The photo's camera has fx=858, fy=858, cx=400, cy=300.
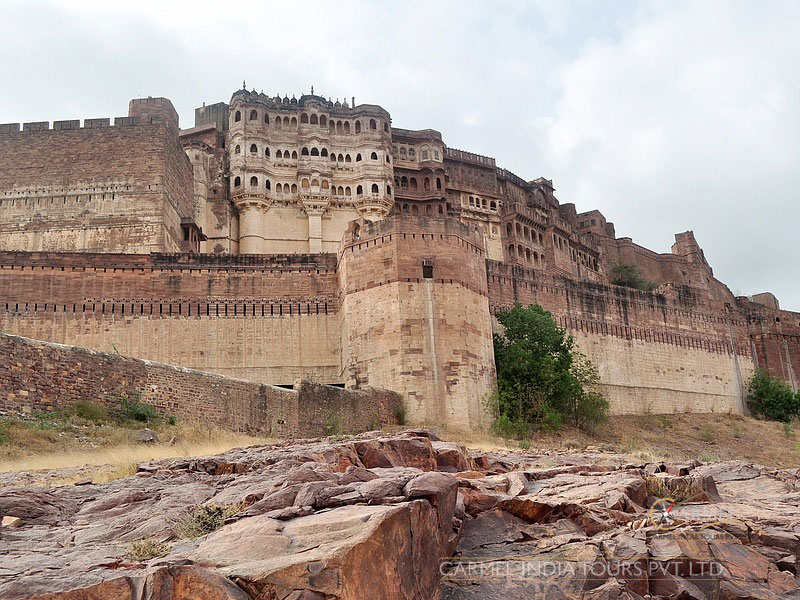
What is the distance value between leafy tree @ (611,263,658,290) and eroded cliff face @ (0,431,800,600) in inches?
1915

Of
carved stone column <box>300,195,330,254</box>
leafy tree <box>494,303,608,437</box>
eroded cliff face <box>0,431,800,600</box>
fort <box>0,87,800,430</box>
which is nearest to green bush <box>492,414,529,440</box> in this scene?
leafy tree <box>494,303,608,437</box>

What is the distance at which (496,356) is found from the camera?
1103 inches

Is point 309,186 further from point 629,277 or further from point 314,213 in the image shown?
point 629,277

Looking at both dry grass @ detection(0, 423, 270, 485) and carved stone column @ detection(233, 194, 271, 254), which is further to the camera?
carved stone column @ detection(233, 194, 271, 254)

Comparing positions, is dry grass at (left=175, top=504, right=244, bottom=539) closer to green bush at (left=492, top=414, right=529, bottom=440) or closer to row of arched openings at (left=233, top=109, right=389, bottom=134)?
green bush at (left=492, top=414, right=529, bottom=440)

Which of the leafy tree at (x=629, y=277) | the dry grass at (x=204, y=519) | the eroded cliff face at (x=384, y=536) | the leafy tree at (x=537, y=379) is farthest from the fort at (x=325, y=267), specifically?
the dry grass at (x=204, y=519)

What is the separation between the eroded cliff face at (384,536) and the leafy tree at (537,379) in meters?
16.1

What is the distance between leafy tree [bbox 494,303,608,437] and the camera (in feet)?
87.1

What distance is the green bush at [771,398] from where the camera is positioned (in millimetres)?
39344

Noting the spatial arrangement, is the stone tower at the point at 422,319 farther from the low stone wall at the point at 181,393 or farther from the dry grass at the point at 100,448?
the dry grass at the point at 100,448

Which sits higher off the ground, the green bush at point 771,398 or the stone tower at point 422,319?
the stone tower at point 422,319

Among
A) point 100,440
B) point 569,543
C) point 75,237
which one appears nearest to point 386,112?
point 75,237

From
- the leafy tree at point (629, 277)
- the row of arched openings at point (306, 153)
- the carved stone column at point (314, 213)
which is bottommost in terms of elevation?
the leafy tree at point (629, 277)

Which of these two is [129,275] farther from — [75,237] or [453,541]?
[453,541]
